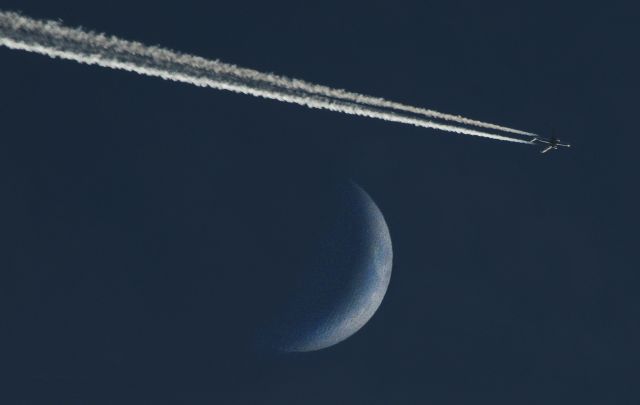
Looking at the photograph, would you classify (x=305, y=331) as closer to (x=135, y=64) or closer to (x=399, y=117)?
(x=399, y=117)

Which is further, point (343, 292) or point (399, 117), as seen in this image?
point (343, 292)

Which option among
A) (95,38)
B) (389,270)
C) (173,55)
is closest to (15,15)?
(95,38)

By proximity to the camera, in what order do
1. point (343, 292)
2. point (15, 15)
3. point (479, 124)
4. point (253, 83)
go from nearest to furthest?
point (15, 15) → point (253, 83) → point (479, 124) → point (343, 292)

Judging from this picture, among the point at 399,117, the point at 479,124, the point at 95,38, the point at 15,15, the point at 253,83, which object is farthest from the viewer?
the point at 479,124

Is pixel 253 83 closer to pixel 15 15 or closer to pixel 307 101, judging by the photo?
pixel 307 101

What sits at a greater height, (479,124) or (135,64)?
(479,124)

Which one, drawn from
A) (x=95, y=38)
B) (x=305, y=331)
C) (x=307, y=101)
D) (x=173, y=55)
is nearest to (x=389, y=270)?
(x=305, y=331)

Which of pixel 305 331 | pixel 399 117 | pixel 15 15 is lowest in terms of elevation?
pixel 305 331
